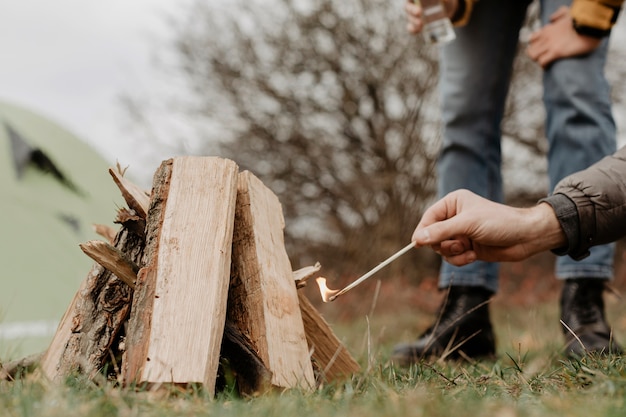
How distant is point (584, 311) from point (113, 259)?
5.02ft

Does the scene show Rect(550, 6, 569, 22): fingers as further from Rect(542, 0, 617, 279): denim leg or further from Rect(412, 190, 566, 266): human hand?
Rect(412, 190, 566, 266): human hand

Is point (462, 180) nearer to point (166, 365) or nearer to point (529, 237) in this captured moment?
point (529, 237)

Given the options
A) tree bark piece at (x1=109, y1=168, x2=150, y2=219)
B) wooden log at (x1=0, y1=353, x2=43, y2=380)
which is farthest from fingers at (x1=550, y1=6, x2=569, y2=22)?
wooden log at (x1=0, y1=353, x2=43, y2=380)

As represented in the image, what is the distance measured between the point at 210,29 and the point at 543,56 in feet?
19.4

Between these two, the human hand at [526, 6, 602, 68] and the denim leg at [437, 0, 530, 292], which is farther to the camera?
the denim leg at [437, 0, 530, 292]

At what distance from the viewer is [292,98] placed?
754 cm

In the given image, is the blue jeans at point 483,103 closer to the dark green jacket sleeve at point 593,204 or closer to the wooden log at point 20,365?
the dark green jacket sleeve at point 593,204

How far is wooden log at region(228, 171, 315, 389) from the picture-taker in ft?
4.91

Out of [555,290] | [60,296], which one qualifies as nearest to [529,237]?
[60,296]

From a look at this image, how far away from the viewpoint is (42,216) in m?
2.98

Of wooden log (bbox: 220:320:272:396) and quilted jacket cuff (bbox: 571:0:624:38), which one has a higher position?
quilted jacket cuff (bbox: 571:0:624:38)

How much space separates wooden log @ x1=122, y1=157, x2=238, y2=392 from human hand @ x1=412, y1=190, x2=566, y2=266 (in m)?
0.50

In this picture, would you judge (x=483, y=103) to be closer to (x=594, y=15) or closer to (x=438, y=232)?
(x=594, y=15)

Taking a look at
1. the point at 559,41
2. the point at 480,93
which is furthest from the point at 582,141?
the point at 480,93
